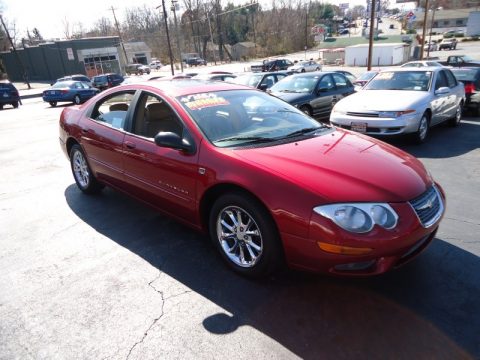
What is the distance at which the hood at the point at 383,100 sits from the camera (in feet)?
22.9

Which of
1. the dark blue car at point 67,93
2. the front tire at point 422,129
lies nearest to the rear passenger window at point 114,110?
the front tire at point 422,129

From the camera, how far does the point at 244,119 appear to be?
3574 millimetres

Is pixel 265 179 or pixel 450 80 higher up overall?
pixel 265 179

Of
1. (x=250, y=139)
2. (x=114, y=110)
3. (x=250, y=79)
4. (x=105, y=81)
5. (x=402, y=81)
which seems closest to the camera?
(x=250, y=139)

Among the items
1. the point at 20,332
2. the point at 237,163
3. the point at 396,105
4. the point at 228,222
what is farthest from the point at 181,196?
the point at 396,105

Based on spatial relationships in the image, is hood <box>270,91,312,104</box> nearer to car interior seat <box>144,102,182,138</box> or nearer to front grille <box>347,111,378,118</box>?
front grille <box>347,111,378,118</box>

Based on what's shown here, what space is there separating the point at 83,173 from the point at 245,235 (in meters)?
3.06

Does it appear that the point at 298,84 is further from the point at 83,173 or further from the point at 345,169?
the point at 345,169

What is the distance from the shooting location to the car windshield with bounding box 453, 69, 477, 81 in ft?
35.9

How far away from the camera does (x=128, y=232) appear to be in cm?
398

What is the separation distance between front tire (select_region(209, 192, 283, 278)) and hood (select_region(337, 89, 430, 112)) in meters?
4.95

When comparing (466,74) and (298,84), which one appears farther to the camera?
(466,74)

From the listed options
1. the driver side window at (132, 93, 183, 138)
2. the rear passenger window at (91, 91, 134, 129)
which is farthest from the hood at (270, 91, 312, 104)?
the driver side window at (132, 93, 183, 138)

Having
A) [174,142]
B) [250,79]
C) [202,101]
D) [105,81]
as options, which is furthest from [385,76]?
[105,81]
